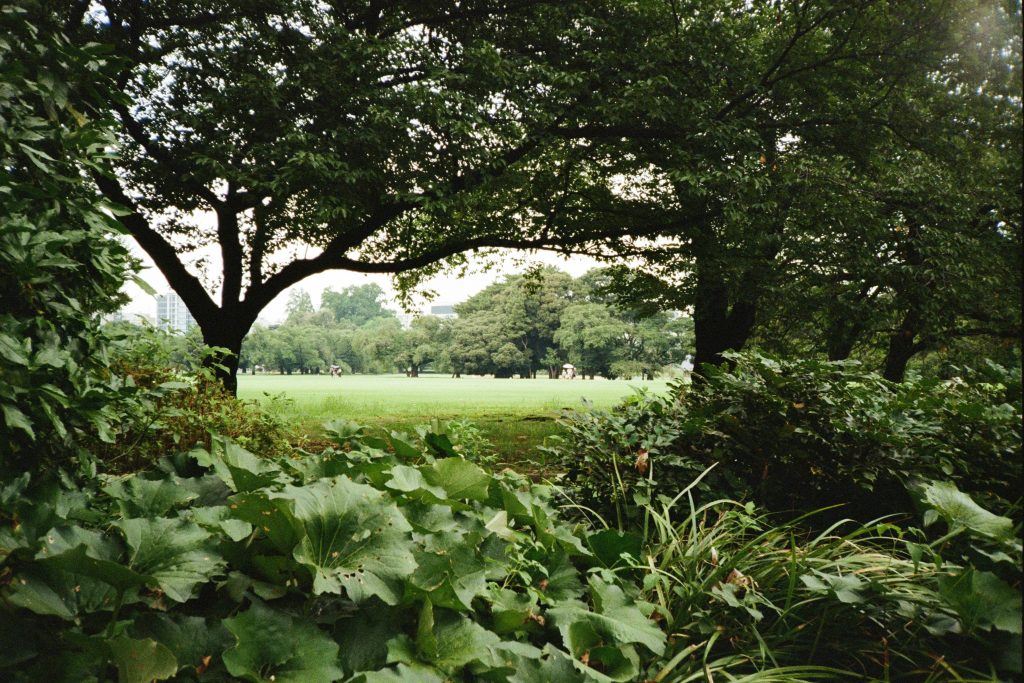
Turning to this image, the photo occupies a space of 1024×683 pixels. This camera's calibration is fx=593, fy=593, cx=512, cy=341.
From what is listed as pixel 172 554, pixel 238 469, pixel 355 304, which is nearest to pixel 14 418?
pixel 238 469

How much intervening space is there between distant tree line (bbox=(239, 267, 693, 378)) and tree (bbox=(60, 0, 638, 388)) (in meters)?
27.9

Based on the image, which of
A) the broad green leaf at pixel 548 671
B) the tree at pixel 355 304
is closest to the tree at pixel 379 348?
the tree at pixel 355 304

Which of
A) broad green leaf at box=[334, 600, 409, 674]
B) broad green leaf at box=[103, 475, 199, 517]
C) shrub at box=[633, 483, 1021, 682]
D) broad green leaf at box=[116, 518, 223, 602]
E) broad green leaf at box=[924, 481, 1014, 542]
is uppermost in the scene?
broad green leaf at box=[103, 475, 199, 517]

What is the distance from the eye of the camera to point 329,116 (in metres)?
8.19

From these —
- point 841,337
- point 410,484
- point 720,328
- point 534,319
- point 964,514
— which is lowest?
point 964,514

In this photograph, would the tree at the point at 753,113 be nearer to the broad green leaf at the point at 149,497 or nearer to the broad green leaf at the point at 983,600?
the broad green leaf at the point at 983,600

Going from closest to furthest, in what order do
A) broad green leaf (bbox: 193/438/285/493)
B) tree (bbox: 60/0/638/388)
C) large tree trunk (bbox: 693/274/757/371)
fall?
broad green leaf (bbox: 193/438/285/493) → tree (bbox: 60/0/638/388) → large tree trunk (bbox: 693/274/757/371)

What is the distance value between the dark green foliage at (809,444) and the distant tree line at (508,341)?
3428cm

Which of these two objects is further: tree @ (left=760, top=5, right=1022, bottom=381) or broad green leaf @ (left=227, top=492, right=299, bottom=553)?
tree @ (left=760, top=5, right=1022, bottom=381)

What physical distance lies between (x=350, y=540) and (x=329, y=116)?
7.96 m

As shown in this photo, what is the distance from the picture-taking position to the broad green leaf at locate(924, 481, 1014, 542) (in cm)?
169

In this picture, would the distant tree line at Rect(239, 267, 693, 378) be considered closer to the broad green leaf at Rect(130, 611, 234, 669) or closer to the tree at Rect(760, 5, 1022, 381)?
the tree at Rect(760, 5, 1022, 381)

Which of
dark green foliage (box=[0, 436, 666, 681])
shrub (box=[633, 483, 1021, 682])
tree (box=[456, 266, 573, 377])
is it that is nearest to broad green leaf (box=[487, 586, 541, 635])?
dark green foliage (box=[0, 436, 666, 681])

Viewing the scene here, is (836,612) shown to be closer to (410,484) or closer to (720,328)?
(410,484)
